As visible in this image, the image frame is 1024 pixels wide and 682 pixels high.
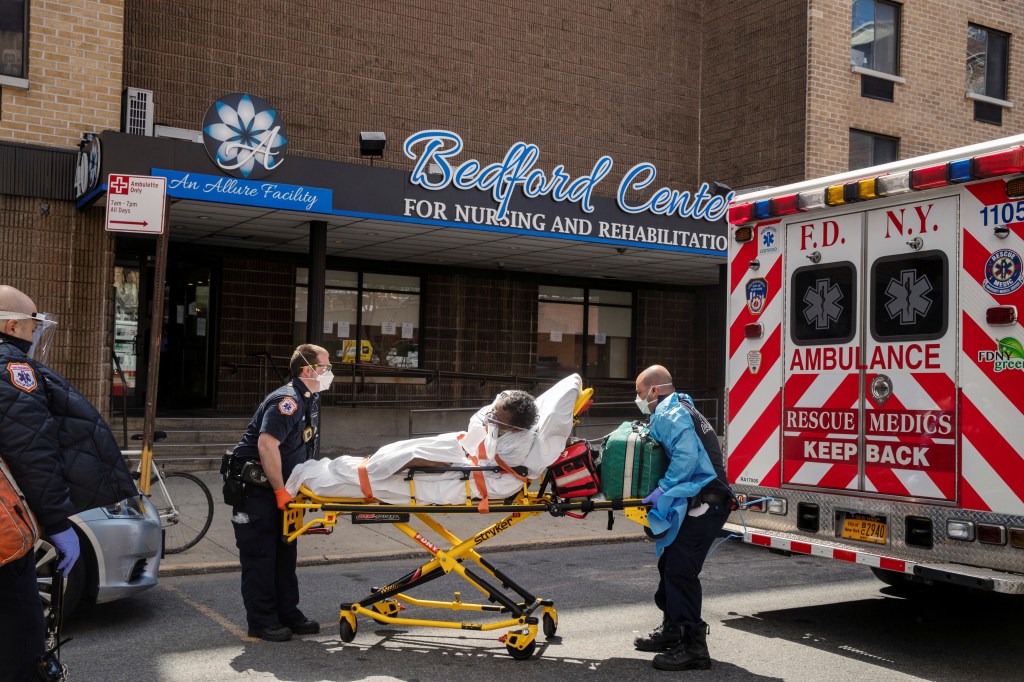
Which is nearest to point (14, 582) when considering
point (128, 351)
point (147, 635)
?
point (147, 635)

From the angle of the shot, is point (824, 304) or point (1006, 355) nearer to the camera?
point (1006, 355)

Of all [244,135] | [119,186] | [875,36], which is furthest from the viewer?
[875,36]

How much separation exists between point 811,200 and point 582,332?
13.1 m

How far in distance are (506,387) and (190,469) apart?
23.0ft

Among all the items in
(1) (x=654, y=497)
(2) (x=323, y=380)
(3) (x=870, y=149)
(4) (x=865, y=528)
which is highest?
(3) (x=870, y=149)

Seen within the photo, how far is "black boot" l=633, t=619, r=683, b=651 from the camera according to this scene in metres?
5.87

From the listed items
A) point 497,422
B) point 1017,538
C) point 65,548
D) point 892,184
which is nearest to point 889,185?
point 892,184

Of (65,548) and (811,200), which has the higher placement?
(811,200)

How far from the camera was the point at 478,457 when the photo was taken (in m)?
5.83

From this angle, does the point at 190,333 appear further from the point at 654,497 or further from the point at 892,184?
the point at 892,184

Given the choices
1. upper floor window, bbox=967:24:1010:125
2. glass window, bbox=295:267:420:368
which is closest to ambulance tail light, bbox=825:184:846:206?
glass window, bbox=295:267:420:368

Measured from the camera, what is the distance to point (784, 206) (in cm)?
702

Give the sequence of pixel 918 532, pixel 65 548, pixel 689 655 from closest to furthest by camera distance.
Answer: pixel 65 548 < pixel 689 655 < pixel 918 532

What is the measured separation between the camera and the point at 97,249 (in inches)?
506
